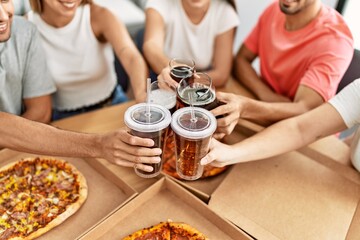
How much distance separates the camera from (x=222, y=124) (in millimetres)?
1182

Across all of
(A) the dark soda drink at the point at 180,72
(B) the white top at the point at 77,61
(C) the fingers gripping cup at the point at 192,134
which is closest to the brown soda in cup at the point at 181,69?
(A) the dark soda drink at the point at 180,72

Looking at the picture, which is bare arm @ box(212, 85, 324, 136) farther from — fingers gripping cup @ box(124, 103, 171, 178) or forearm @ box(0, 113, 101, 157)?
forearm @ box(0, 113, 101, 157)

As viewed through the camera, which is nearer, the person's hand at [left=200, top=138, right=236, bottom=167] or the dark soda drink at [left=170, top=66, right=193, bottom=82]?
the person's hand at [left=200, top=138, right=236, bottom=167]

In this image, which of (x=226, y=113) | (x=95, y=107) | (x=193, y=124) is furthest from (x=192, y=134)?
(x=95, y=107)

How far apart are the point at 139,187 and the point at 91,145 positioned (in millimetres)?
272

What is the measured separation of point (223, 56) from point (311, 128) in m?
0.70

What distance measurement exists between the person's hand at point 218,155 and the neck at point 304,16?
0.84 m

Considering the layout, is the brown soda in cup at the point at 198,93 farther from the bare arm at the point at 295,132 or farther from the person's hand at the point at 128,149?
the bare arm at the point at 295,132

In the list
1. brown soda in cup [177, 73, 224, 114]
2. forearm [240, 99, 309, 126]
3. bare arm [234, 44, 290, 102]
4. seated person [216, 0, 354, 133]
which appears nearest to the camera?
brown soda in cup [177, 73, 224, 114]

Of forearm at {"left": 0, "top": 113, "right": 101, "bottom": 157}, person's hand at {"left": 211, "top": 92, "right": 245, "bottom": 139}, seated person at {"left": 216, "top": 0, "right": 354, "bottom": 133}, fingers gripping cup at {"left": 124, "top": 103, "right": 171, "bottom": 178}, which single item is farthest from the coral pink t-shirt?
forearm at {"left": 0, "top": 113, "right": 101, "bottom": 157}

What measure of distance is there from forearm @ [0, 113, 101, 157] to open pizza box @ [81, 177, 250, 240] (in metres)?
0.24

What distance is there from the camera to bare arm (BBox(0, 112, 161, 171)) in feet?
3.25

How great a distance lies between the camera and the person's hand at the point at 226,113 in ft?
3.83

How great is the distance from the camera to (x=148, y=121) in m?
0.92
